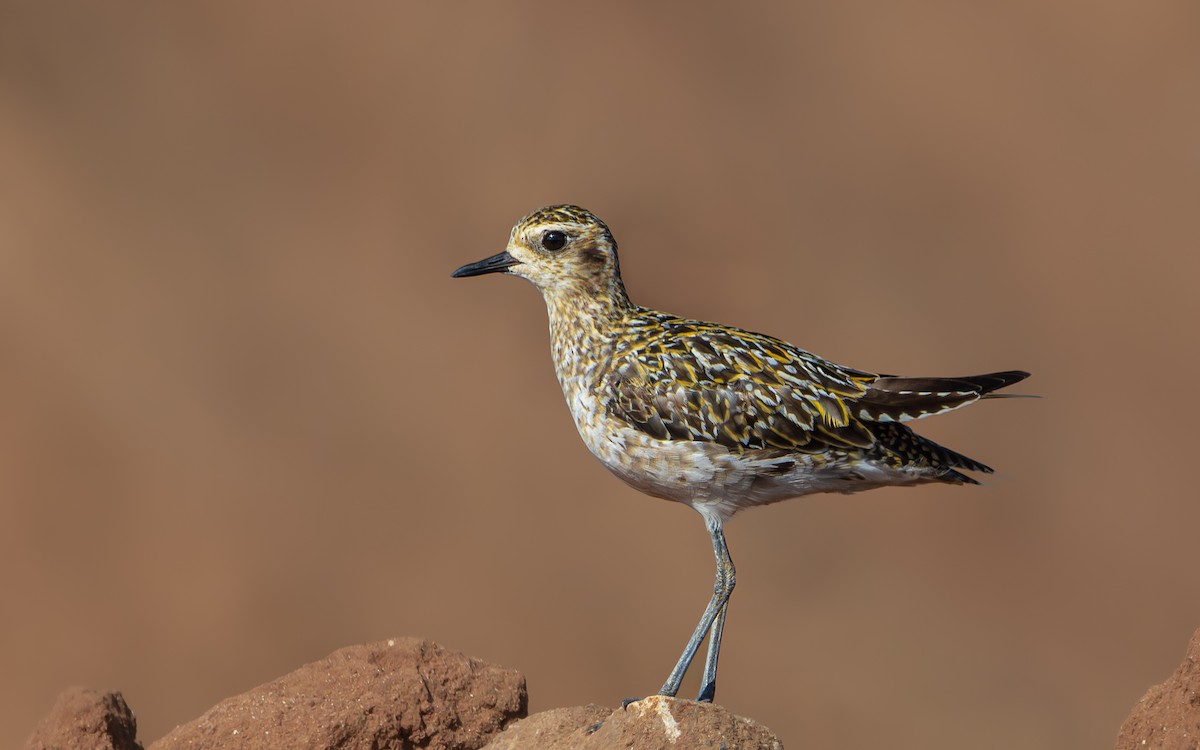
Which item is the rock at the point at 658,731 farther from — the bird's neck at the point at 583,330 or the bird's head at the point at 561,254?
the bird's head at the point at 561,254

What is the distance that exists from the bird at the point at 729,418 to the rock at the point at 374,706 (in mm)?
1110

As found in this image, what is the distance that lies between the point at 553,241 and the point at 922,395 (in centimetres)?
220

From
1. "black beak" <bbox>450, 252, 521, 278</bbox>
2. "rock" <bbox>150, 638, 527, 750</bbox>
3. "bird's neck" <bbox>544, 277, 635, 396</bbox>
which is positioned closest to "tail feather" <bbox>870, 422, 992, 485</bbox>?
"bird's neck" <bbox>544, 277, 635, 396</bbox>

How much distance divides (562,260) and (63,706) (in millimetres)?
3520

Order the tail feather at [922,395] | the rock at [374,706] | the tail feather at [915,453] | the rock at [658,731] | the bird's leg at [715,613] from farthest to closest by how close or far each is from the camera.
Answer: the tail feather at [915,453] < the tail feather at [922,395] < the bird's leg at [715,613] < the rock at [374,706] < the rock at [658,731]

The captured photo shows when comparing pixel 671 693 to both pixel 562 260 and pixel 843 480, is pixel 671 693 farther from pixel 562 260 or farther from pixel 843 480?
pixel 562 260

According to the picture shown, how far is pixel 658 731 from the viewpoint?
5980 millimetres

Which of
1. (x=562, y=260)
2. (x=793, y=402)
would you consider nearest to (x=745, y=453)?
(x=793, y=402)

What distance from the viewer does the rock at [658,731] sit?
5.95 m

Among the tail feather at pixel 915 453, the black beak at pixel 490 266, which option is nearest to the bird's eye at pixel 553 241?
the black beak at pixel 490 266

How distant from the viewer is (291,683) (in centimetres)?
720

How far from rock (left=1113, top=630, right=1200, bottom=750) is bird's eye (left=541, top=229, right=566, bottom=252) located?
3792 millimetres

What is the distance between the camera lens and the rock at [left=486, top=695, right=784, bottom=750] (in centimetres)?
595

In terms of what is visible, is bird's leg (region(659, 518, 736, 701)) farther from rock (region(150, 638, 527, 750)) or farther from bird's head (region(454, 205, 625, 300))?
bird's head (region(454, 205, 625, 300))
